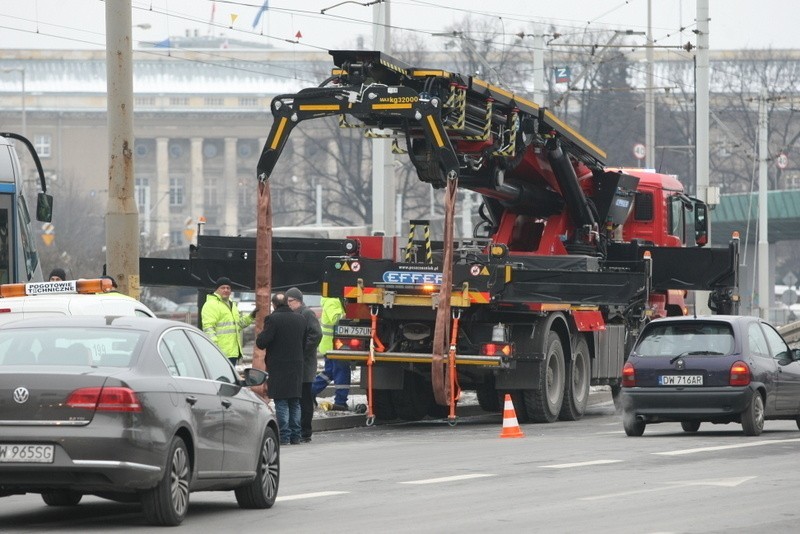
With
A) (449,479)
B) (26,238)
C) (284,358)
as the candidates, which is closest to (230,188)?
(26,238)

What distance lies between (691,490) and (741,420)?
617 cm

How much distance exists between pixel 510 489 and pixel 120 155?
317 inches

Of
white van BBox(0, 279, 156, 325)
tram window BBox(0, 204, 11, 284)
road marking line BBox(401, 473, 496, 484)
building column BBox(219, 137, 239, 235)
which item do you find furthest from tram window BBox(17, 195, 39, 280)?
building column BBox(219, 137, 239, 235)

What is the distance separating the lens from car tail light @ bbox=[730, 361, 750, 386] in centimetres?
1967

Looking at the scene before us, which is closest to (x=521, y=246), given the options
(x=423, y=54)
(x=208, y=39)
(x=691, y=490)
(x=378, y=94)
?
(x=378, y=94)

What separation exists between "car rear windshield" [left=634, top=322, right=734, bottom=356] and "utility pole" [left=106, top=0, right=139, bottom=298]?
5.73 metres

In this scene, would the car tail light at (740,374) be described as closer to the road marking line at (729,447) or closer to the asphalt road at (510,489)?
the asphalt road at (510,489)

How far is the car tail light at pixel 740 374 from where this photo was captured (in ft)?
64.5

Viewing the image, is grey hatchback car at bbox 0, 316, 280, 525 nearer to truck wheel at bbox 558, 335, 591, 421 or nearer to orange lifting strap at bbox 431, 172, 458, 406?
orange lifting strap at bbox 431, 172, 458, 406

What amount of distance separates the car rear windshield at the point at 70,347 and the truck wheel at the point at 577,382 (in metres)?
12.7

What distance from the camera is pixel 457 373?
22375mm

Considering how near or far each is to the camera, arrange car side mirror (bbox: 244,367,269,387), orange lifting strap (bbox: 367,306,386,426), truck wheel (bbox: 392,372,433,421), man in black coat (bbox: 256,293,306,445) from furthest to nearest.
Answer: truck wheel (bbox: 392,372,433,421) → orange lifting strap (bbox: 367,306,386,426) → man in black coat (bbox: 256,293,306,445) → car side mirror (bbox: 244,367,269,387)

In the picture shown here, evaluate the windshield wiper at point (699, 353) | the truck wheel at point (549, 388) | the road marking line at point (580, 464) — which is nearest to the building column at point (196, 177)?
the truck wheel at point (549, 388)

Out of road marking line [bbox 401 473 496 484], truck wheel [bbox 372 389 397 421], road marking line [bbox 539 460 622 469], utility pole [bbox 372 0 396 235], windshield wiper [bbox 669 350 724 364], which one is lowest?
truck wheel [bbox 372 389 397 421]
